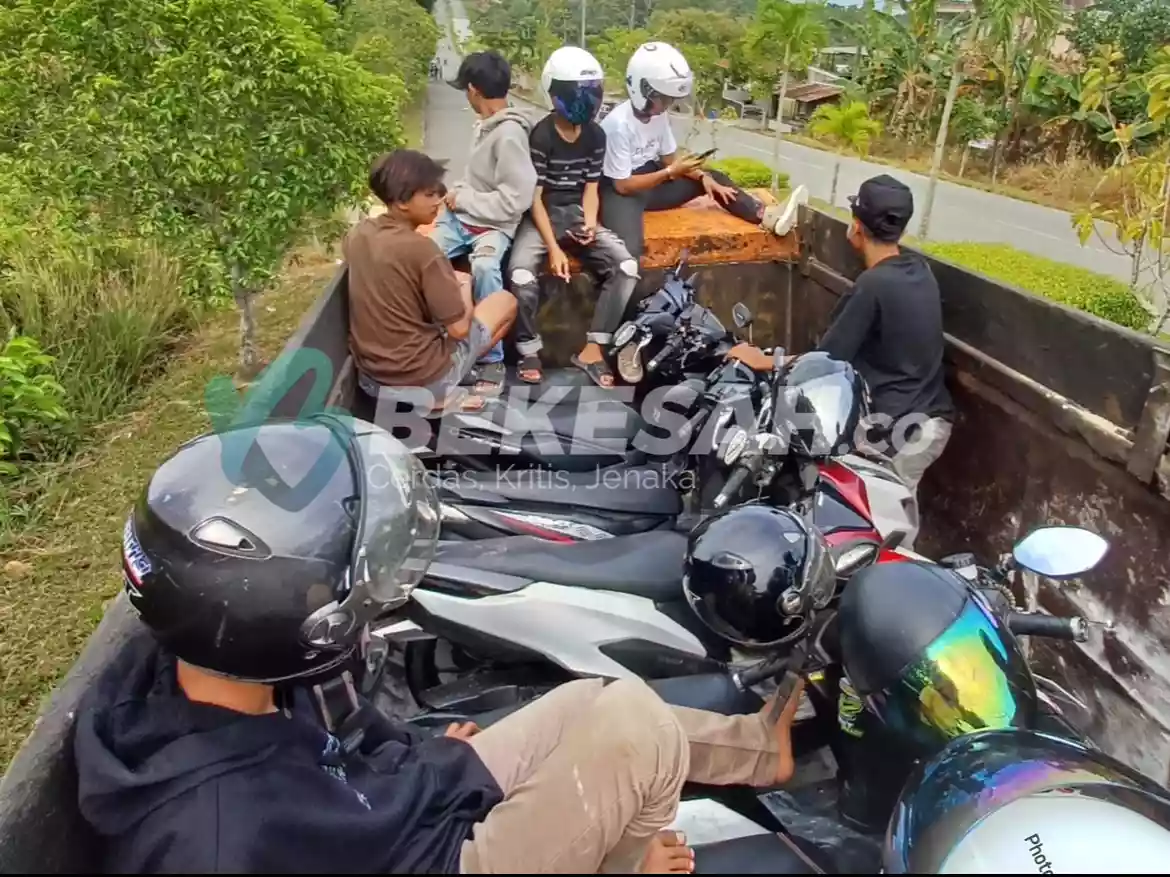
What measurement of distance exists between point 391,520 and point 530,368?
2.48 meters

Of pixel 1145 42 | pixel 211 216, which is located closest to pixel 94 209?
pixel 211 216

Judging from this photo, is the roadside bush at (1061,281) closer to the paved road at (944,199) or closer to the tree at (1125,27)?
the paved road at (944,199)

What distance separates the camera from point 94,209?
228 inches

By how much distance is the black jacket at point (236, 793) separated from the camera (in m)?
1.24

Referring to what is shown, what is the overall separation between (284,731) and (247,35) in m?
4.92

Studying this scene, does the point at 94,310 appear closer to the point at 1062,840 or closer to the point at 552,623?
the point at 552,623

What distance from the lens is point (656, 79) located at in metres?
4.54

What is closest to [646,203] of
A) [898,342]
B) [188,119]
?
[898,342]

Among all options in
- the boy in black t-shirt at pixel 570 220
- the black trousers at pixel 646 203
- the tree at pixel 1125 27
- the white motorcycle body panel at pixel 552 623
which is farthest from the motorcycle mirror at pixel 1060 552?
the tree at pixel 1125 27

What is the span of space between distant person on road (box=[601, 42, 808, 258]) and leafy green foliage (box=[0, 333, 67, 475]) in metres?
2.74

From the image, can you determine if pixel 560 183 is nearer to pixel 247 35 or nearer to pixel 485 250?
pixel 485 250

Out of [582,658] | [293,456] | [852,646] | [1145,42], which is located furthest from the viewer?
[1145,42]

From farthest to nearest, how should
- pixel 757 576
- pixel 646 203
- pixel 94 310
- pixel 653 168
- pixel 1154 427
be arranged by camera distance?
pixel 94 310 → pixel 653 168 → pixel 646 203 → pixel 1154 427 → pixel 757 576

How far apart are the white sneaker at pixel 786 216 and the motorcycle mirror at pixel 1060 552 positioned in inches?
103
